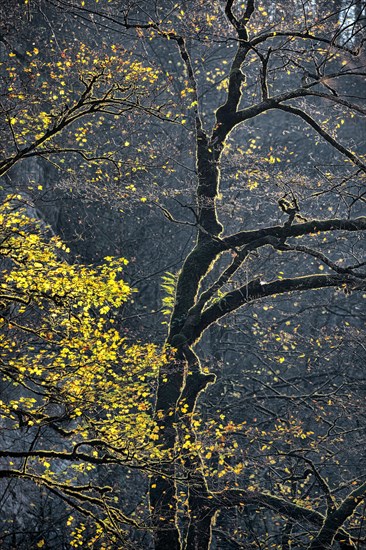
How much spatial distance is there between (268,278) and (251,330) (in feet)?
7.94

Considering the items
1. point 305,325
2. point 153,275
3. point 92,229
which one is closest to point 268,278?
point 305,325

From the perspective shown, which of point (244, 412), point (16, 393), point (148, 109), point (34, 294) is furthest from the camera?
point (244, 412)

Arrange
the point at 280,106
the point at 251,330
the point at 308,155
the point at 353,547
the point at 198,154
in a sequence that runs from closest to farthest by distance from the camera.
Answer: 1. the point at 353,547
2. the point at 280,106
3. the point at 198,154
4. the point at 251,330
5. the point at 308,155

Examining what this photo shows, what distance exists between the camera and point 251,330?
24688 mm

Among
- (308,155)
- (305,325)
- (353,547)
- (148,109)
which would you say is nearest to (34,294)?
(148,109)

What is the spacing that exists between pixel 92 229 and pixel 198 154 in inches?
386

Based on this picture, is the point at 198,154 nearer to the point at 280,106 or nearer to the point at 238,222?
the point at 280,106

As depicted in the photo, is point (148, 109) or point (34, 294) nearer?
point (34, 294)

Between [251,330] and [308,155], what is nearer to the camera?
[251,330]

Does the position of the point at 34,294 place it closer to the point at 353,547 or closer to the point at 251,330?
the point at 353,547

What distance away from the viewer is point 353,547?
12.2 m

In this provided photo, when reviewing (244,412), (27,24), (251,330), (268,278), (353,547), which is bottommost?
(353,547)

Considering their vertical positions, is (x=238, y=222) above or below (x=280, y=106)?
above

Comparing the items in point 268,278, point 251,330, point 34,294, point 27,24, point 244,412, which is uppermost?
point 27,24
